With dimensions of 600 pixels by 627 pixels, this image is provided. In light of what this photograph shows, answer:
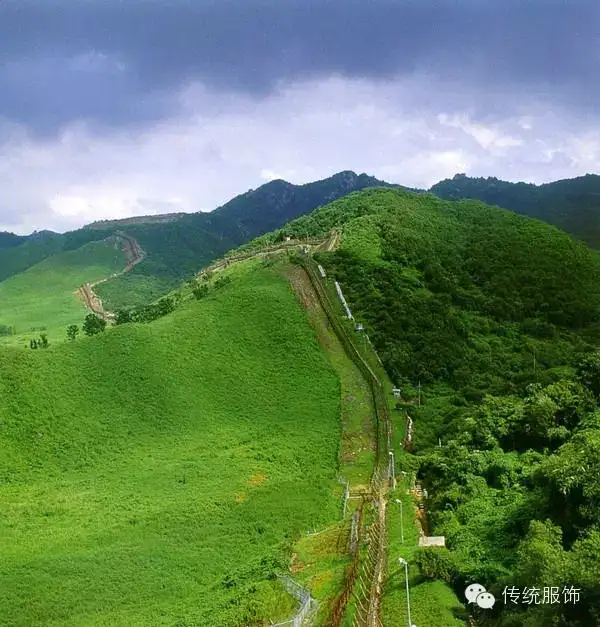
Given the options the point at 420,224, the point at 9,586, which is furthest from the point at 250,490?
the point at 420,224

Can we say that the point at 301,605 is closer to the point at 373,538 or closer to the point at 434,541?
the point at 373,538

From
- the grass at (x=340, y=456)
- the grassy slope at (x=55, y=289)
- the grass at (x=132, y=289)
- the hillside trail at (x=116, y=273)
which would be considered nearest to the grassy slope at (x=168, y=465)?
the grass at (x=340, y=456)

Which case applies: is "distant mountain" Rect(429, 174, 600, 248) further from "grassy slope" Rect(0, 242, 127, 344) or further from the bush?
the bush

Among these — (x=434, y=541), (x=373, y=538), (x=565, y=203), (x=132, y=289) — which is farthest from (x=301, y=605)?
(x=565, y=203)

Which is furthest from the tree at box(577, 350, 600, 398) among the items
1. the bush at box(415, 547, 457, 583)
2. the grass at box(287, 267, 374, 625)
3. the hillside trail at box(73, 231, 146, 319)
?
the hillside trail at box(73, 231, 146, 319)

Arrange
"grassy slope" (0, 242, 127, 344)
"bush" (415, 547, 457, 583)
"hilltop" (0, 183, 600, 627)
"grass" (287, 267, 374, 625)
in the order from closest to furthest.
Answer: "bush" (415, 547, 457, 583)
"hilltop" (0, 183, 600, 627)
"grass" (287, 267, 374, 625)
"grassy slope" (0, 242, 127, 344)

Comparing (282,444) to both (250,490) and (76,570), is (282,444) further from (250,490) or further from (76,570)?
(76,570)
